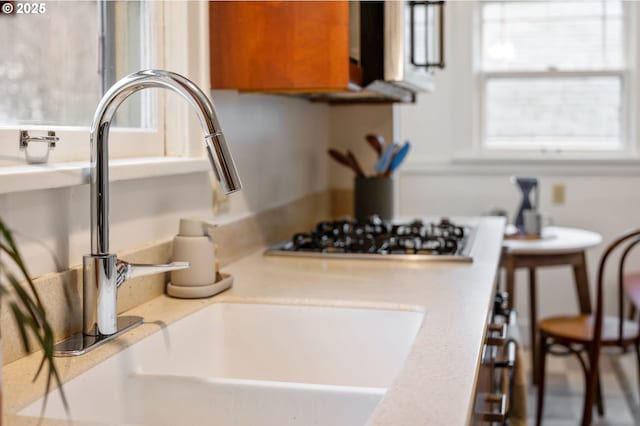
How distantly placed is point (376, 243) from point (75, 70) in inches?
38.9

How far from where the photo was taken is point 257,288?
5.52 ft

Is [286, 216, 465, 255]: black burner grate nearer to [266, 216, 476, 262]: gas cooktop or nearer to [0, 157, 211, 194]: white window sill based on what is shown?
[266, 216, 476, 262]: gas cooktop

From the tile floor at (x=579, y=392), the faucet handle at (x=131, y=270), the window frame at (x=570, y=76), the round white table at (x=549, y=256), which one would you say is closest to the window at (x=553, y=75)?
the window frame at (x=570, y=76)

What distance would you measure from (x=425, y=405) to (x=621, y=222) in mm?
3728

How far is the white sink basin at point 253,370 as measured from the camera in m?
1.11

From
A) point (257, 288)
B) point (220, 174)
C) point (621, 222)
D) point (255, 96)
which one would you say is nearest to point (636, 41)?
point (621, 222)

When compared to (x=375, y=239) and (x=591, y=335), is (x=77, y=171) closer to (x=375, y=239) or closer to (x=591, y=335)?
(x=375, y=239)

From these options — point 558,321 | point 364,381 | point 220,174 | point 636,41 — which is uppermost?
point 636,41

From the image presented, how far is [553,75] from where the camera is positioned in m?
4.46

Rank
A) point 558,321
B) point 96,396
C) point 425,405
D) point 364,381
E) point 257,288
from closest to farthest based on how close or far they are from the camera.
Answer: point 425,405
point 96,396
point 364,381
point 257,288
point 558,321

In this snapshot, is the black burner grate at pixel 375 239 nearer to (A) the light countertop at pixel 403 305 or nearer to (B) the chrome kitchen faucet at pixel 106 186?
(A) the light countertop at pixel 403 305

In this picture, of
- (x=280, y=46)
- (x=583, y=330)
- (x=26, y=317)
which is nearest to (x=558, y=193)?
(x=583, y=330)

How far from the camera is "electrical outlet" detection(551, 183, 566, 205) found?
4.40 metres

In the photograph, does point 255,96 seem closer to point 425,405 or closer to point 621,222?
point 425,405
